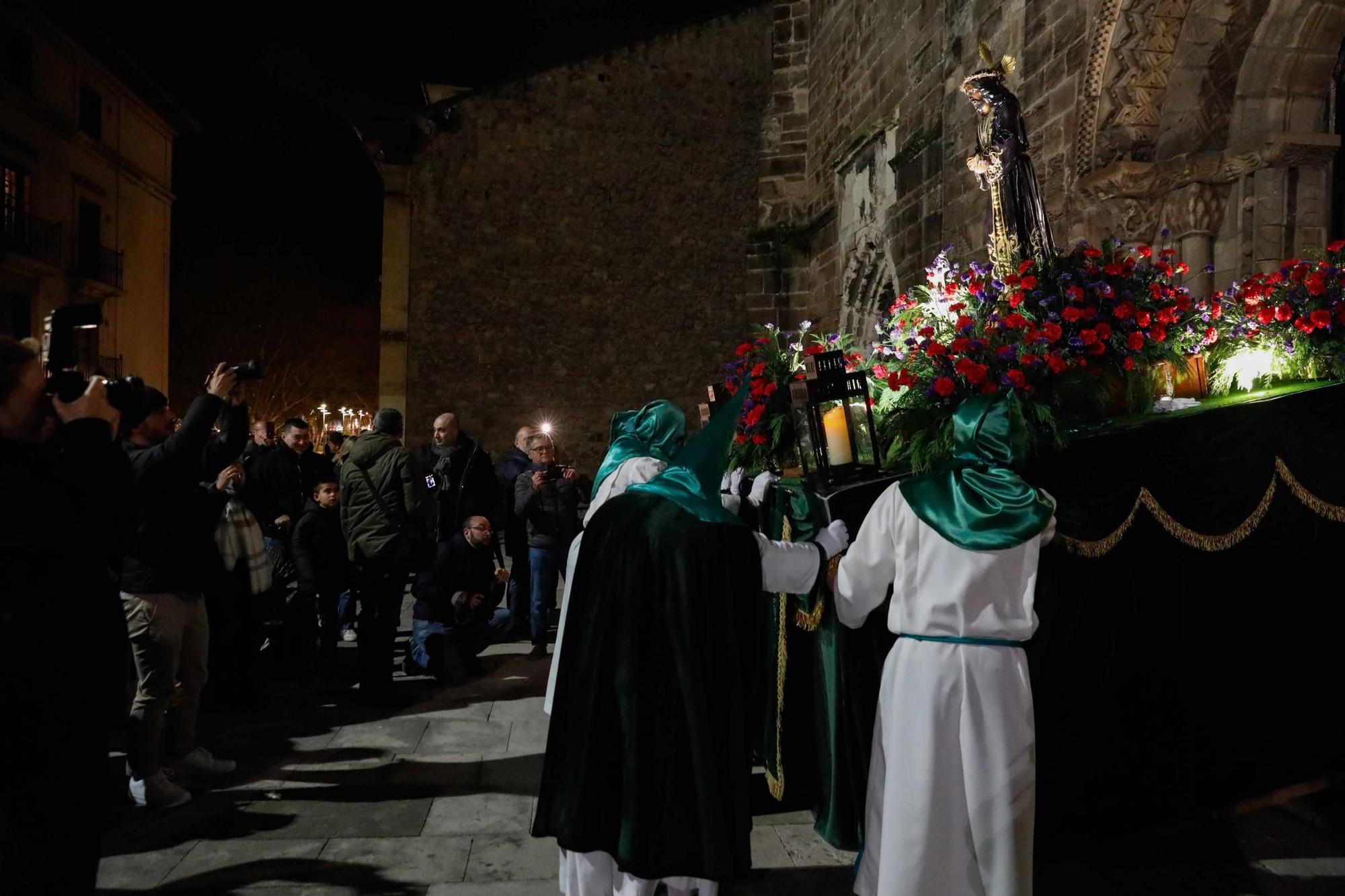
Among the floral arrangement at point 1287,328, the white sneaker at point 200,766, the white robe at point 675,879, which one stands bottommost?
the white sneaker at point 200,766

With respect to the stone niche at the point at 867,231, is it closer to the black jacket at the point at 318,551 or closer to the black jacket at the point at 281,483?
the black jacket at the point at 281,483

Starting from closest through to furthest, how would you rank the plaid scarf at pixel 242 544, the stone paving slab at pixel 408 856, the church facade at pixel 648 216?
the stone paving slab at pixel 408 856, the plaid scarf at pixel 242 544, the church facade at pixel 648 216

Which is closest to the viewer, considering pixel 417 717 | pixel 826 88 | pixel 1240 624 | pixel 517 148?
pixel 1240 624

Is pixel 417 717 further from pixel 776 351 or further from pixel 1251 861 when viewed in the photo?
pixel 1251 861

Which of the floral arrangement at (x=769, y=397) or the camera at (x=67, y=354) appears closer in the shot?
the camera at (x=67, y=354)

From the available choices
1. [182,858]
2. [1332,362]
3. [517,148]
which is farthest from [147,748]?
[517,148]

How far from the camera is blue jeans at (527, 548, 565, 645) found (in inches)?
312

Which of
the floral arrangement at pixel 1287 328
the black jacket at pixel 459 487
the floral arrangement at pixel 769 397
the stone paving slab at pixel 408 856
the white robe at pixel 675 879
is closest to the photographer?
the white robe at pixel 675 879

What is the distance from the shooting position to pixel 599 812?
3217mm

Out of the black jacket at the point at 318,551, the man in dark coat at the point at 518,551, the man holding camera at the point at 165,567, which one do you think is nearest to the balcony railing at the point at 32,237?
the man in dark coat at the point at 518,551

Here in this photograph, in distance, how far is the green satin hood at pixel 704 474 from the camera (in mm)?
3246

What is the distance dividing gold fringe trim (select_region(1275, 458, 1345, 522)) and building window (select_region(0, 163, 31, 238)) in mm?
22959

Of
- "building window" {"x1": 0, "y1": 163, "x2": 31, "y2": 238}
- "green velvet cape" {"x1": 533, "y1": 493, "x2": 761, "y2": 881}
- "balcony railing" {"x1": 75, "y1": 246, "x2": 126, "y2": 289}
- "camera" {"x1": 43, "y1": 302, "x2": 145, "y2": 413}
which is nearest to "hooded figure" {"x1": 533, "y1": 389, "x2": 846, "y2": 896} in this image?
"green velvet cape" {"x1": 533, "y1": 493, "x2": 761, "y2": 881}

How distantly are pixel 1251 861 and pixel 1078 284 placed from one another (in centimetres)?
253
